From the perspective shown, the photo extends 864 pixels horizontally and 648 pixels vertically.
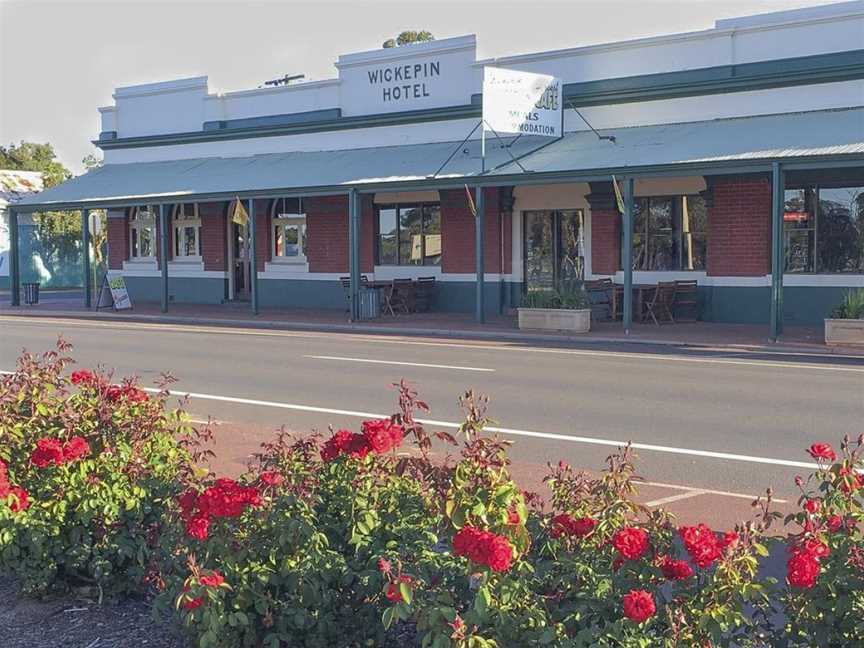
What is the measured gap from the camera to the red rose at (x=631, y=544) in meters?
3.65

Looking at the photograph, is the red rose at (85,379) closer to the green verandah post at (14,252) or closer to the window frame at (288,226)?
the window frame at (288,226)

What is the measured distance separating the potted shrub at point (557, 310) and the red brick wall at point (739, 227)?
3.27 metres

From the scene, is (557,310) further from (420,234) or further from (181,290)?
(181,290)

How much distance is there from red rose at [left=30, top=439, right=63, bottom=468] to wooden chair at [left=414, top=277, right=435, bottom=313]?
850 inches

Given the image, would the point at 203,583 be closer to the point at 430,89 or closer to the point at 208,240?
the point at 430,89

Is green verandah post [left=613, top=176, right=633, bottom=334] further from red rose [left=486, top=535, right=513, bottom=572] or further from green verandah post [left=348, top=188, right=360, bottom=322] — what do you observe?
red rose [left=486, top=535, right=513, bottom=572]

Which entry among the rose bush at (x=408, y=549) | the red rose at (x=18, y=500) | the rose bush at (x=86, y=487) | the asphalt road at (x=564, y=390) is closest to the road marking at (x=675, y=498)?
the asphalt road at (x=564, y=390)

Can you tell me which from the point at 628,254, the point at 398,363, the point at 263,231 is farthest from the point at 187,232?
the point at 398,363

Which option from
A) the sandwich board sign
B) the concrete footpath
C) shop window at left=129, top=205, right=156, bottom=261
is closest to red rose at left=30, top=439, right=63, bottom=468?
the concrete footpath

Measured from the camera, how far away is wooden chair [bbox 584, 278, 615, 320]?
23.3 metres

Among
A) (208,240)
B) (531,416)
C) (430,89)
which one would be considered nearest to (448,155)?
(430,89)

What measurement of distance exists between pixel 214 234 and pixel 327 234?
4.38 m

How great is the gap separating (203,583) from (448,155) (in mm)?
22661

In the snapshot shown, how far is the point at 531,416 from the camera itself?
1127cm
